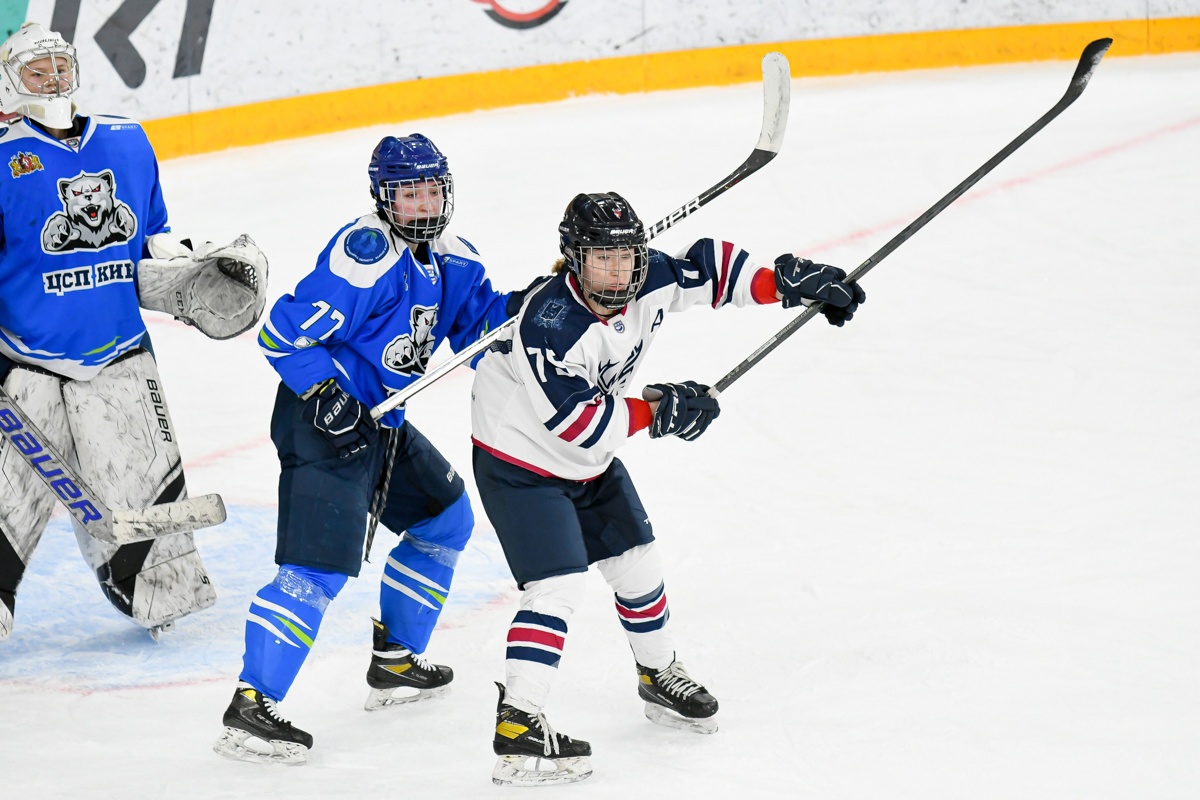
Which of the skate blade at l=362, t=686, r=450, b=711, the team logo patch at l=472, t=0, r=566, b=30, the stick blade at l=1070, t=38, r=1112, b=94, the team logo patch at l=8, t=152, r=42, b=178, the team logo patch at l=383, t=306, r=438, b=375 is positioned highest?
the team logo patch at l=472, t=0, r=566, b=30

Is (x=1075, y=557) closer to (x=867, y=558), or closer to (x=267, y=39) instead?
(x=867, y=558)

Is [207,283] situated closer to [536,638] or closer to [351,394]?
[351,394]

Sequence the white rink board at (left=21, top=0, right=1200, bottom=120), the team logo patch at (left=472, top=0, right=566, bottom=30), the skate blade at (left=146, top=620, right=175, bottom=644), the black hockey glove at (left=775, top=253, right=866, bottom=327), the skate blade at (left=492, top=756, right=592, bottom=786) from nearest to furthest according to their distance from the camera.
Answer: the skate blade at (left=492, top=756, right=592, bottom=786) < the black hockey glove at (left=775, top=253, right=866, bottom=327) < the skate blade at (left=146, top=620, right=175, bottom=644) < the white rink board at (left=21, top=0, right=1200, bottom=120) < the team logo patch at (left=472, top=0, right=566, bottom=30)

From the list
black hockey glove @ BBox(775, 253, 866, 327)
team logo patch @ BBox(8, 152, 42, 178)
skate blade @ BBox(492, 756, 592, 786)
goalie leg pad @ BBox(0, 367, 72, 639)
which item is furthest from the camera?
goalie leg pad @ BBox(0, 367, 72, 639)

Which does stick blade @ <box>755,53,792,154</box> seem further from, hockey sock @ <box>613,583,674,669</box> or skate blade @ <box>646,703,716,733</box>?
skate blade @ <box>646,703,716,733</box>

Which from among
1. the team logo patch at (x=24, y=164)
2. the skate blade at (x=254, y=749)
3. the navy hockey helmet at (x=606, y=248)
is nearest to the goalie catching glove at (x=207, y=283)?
the team logo patch at (x=24, y=164)

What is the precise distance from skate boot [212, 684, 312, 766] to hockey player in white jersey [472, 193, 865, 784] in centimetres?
38

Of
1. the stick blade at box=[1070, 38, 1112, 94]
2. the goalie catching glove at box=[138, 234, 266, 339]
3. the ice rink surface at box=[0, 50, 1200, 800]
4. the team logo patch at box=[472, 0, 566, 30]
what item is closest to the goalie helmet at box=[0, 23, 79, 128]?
the goalie catching glove at box=[138, 234, 266, 339]

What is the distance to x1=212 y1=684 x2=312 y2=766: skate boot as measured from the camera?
2709mm

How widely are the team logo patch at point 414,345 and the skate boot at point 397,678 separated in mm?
551

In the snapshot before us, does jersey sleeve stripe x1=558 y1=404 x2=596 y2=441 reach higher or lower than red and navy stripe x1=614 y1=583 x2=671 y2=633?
higher

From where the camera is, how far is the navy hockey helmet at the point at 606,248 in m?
2.65

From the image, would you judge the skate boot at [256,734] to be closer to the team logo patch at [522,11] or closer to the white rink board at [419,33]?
the white rink board at [419,33]

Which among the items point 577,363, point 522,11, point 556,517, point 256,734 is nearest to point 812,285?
point 577,363
